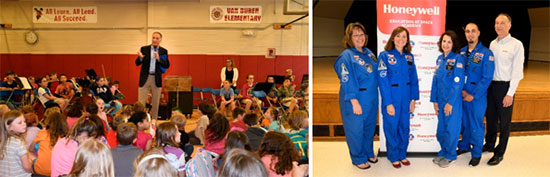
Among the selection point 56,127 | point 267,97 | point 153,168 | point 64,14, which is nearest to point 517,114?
point 267,97

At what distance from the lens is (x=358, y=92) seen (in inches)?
Answer: 165

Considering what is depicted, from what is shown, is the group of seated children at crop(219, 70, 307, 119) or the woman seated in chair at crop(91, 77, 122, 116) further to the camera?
the group of seated children at crop(219, 70, 307, 119)

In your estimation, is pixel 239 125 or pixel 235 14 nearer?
pixel 239 125

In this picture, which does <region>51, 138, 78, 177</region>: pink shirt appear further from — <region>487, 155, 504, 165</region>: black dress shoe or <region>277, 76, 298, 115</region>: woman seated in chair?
<region>277, 76, 298, 115</region>: woman seated in chair

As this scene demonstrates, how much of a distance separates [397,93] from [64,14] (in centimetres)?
869

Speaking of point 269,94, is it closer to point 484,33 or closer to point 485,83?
point 485,83

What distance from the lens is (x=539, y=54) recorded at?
1464 cm

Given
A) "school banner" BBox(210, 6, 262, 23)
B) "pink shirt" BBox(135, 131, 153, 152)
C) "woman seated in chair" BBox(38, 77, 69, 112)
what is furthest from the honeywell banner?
"school banner" BBox(210, 6, 262, 23)

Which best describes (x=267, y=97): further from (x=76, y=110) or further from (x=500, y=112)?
(x=500, y=112)

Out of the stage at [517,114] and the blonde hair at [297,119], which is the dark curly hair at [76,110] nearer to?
the blonde hair at [297,119]

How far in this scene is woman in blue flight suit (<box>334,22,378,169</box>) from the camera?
162 inches

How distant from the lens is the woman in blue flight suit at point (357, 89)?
13.5 ft

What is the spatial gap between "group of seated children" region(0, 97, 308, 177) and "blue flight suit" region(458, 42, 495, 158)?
5.48ft

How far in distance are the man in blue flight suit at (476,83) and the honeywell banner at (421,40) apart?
290mm
